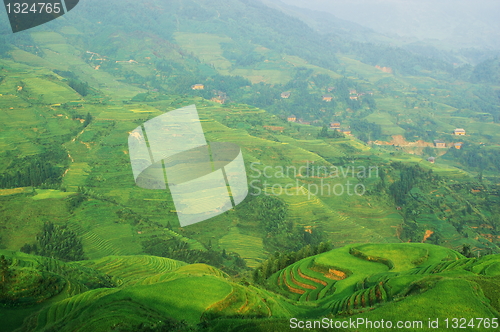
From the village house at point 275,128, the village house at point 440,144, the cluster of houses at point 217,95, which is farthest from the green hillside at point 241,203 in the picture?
the village house at point 275,128

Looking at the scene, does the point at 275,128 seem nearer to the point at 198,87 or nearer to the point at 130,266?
the point at 198,87

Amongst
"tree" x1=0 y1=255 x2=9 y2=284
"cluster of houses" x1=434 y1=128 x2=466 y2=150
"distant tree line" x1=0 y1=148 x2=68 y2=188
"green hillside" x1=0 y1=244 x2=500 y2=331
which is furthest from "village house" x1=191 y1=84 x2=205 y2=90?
"tree" x1=0 y1=255 x2=9 y2=284

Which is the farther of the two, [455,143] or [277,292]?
[455,143]

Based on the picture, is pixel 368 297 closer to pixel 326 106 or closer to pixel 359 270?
pixel 359 270

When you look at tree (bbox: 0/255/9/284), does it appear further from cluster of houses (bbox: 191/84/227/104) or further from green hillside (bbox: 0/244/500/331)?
cluster of houses (bbox: 191/84/227/104)

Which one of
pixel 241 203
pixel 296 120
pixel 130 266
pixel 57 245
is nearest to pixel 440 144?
pixel 296 120

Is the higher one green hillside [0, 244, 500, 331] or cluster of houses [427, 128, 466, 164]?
green hillside [0, 244, 500, 331]

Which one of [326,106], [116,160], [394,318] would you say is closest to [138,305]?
[394,318]

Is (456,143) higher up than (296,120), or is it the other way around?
(296,120)

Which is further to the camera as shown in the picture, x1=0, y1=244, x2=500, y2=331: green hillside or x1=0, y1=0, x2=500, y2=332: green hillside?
x1=0, y1=0, x2=500, y2=332: green hillside

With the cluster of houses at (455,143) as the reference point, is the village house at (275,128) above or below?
above

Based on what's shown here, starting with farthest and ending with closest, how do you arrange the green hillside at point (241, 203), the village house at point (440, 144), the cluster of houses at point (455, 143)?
1. the village house at point (440, 144)
2. the cluster of houses at point (455, 143)
3. the green hillside at point (241, 203)

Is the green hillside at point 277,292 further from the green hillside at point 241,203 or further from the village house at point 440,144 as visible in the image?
the village house at point 440,144
